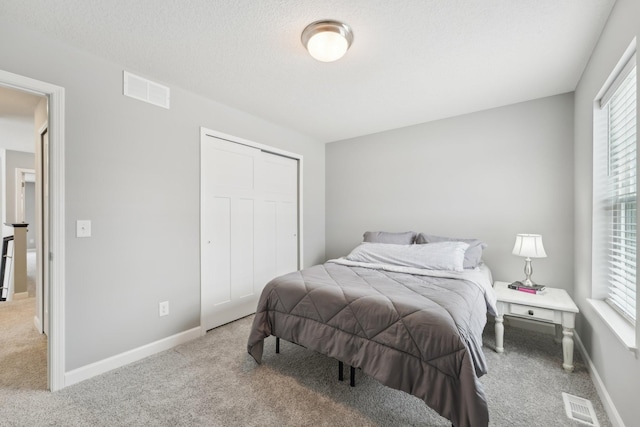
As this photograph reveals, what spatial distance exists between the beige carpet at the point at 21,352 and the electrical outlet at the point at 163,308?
776 millimetres

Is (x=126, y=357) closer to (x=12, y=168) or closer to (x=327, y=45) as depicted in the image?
(x=327, y=45)

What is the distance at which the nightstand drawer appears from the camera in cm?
217

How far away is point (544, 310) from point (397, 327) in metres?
1.46

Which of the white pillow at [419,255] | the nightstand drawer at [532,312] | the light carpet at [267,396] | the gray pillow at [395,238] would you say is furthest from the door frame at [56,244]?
the nightstand drawer at [532,312]

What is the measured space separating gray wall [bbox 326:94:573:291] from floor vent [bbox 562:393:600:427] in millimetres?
1288

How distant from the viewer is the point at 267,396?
179 cm

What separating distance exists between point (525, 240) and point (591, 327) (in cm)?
75

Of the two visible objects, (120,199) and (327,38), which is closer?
(327,38)

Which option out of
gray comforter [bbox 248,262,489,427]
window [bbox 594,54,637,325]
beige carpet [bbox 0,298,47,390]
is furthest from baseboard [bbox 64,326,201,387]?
window [bbox 594,54,637,325]

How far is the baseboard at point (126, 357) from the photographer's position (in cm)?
195

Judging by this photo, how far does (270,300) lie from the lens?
2.17 metres

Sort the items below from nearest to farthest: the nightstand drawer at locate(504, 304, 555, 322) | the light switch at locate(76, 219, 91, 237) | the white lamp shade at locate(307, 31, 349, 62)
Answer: the white lamp shade at locate(307, 31, 349, 62) < the light switch at locate(76, 219, 91, 237) < the nightstand drawer at locate(504, 304, 555, 322)

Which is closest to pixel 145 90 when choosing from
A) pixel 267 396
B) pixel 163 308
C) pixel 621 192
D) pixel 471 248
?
pixel 163 308

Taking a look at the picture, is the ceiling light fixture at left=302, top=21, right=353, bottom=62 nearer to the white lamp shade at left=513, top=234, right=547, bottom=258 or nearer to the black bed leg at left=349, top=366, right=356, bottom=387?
the black bed leg at left=349, top=366, right=356, bottom=387
